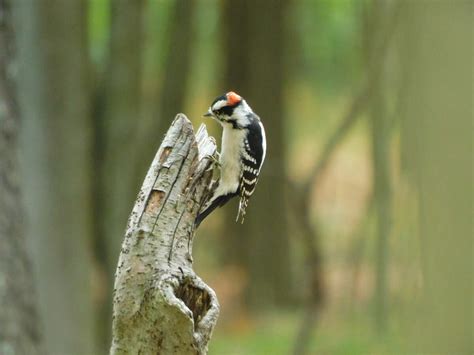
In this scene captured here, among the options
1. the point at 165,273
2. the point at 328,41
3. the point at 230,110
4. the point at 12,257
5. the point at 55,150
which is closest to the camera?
the point at 165,273

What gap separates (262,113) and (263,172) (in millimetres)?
1239

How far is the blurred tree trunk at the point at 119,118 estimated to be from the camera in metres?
10.8

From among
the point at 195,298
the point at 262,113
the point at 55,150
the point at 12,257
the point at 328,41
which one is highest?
the point at 328,41

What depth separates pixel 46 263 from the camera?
8922 millimetres

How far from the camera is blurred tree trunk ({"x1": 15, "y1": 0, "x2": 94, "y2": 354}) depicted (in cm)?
877

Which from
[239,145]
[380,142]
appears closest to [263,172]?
[380,142]

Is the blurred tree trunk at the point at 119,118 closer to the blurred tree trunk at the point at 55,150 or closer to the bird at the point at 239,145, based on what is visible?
the blurred tree trunk at the point at 55,150

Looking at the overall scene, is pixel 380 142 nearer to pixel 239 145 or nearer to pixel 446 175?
pixel 239 145

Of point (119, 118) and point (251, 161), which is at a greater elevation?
point (119, 118)

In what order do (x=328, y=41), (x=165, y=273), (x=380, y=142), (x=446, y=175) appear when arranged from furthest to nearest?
(x=328, y=41)
(x=380, y=142)
(x=165, y=273)
(x=446, y=175)

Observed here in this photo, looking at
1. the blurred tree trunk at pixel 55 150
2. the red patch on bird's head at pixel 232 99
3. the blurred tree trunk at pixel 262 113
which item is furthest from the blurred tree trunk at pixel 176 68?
the red patch on bird's head at pixel 232 99

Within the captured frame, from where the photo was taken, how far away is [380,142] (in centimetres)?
1068

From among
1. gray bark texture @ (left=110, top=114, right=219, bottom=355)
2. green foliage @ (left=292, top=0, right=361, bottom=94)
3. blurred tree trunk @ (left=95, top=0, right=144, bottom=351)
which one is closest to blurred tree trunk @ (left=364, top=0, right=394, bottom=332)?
blurred tree trunk @ (left=95, top=0, right=144, bottom=351)

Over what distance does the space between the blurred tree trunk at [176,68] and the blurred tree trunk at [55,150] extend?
3.05 meters
